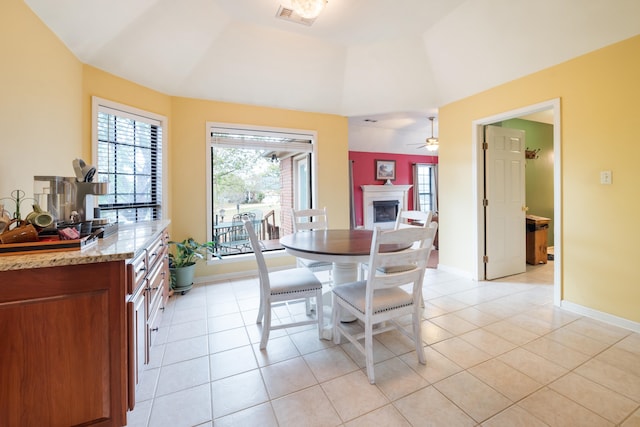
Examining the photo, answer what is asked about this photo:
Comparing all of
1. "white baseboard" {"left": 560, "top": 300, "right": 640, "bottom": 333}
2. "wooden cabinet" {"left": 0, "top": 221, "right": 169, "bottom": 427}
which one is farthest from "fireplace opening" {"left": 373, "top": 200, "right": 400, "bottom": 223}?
"wooden cabinet" {"left": 0, "top": 221, "right": 169, "bottom": 427}

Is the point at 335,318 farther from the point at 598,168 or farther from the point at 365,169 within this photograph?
the point at 365,169

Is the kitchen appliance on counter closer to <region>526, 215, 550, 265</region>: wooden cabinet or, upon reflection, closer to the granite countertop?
the granite countertop

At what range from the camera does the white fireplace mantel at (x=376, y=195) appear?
7031mm

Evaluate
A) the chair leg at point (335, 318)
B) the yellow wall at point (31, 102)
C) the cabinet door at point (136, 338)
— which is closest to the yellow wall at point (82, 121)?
the yellow wall at point (31, 102)

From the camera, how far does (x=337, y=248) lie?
→ 213 cm

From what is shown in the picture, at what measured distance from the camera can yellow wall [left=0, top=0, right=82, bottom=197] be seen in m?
1.72

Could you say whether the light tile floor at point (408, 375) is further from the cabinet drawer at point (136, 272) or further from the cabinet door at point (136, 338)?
the cabinet drawer at point (136, 272)

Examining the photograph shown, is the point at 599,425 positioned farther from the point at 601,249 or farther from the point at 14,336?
the point at 14,336

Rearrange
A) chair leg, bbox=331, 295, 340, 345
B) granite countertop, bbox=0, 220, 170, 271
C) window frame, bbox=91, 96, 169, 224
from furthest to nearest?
window frame, bbox=91, 96, 169, 224, chair leg, bbox=331, 295, 340, 345, granite countertop, bbox=0, 220, 170, 271

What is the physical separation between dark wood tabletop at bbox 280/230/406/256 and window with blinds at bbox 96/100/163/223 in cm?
195

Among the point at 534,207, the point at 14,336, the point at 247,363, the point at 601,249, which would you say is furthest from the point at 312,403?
the point at 534,207

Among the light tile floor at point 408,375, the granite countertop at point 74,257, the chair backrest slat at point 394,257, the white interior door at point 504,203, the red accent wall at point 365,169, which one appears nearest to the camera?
the granite countertop at point 74,257

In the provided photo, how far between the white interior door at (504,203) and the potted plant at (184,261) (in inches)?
148

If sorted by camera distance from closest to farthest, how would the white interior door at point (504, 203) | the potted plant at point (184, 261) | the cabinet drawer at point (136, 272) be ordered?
the cabinet drawer at point (136, 272), the potted plant at point (184, 261), the white interior door at point (504, 203)
